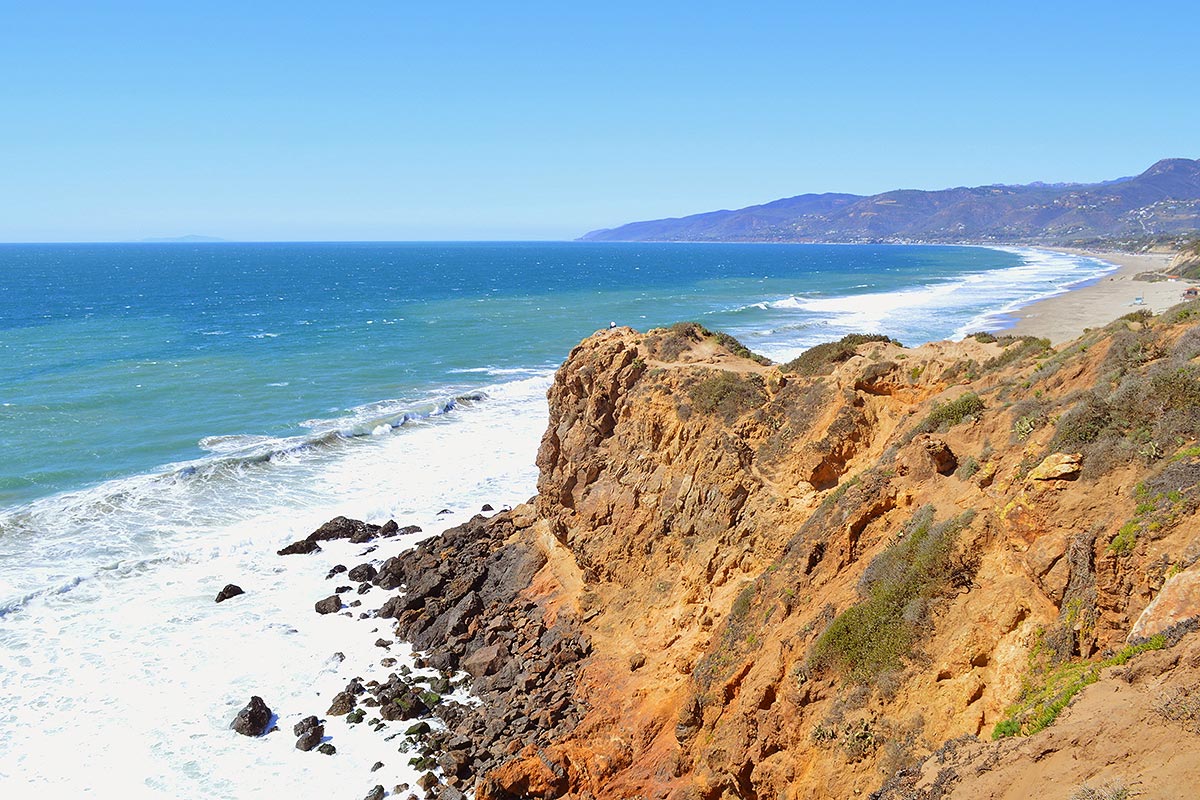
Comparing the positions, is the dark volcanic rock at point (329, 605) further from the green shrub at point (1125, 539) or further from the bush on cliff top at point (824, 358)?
the green shrub at point (1125, 539)

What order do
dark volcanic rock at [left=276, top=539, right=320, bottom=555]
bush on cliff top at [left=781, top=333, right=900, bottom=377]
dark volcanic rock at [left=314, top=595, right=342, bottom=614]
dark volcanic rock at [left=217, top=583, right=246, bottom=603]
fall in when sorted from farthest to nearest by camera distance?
dark volcanic rock at [left=276, top=539, right=320, bottom=555], dark volcanic rock at [left=217, top=583, right=246, bottom=603], dark volcanic rock at [left=314, top=595, right=342, bottom=614], bush on cliff top at [left=781, top=333, right=900, bottom=377]

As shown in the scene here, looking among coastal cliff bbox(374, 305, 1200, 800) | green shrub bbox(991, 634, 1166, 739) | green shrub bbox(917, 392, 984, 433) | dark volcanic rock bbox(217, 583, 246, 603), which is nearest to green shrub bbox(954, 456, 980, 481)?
coastal cliff bbox(374, 305, 1200, 800)

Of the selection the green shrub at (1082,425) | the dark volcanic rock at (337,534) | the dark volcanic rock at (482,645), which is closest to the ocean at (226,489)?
the dark volcanic rock at (337,534)

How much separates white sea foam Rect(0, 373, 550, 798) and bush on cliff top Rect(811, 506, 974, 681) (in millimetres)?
9983

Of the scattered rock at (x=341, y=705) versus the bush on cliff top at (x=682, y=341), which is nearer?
the scattered rock at (x=341, y=705)

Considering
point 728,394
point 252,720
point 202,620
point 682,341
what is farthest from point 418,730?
point 682,341

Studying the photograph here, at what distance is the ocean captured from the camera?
18938 millimetres

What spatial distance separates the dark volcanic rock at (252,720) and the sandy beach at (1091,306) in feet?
153

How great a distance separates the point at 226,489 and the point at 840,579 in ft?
92.1

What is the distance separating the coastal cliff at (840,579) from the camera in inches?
387

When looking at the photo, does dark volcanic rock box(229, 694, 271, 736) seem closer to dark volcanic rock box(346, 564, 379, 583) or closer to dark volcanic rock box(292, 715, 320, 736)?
dark volcanic rock box(292, 715, 320, 736)

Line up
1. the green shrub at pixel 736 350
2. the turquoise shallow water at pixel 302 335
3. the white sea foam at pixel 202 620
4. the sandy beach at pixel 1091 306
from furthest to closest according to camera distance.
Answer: the sandy beach at pixel 1091 306 → the turquoise shallow water at pixel 302 335 → the green shrub at pixel 736 350 → the white sea foam at pixel 202 620

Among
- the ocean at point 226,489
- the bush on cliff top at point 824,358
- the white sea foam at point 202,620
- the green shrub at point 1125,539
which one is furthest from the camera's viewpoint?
the bush on cliff top at point 824,358

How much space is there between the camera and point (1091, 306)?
7288cm
